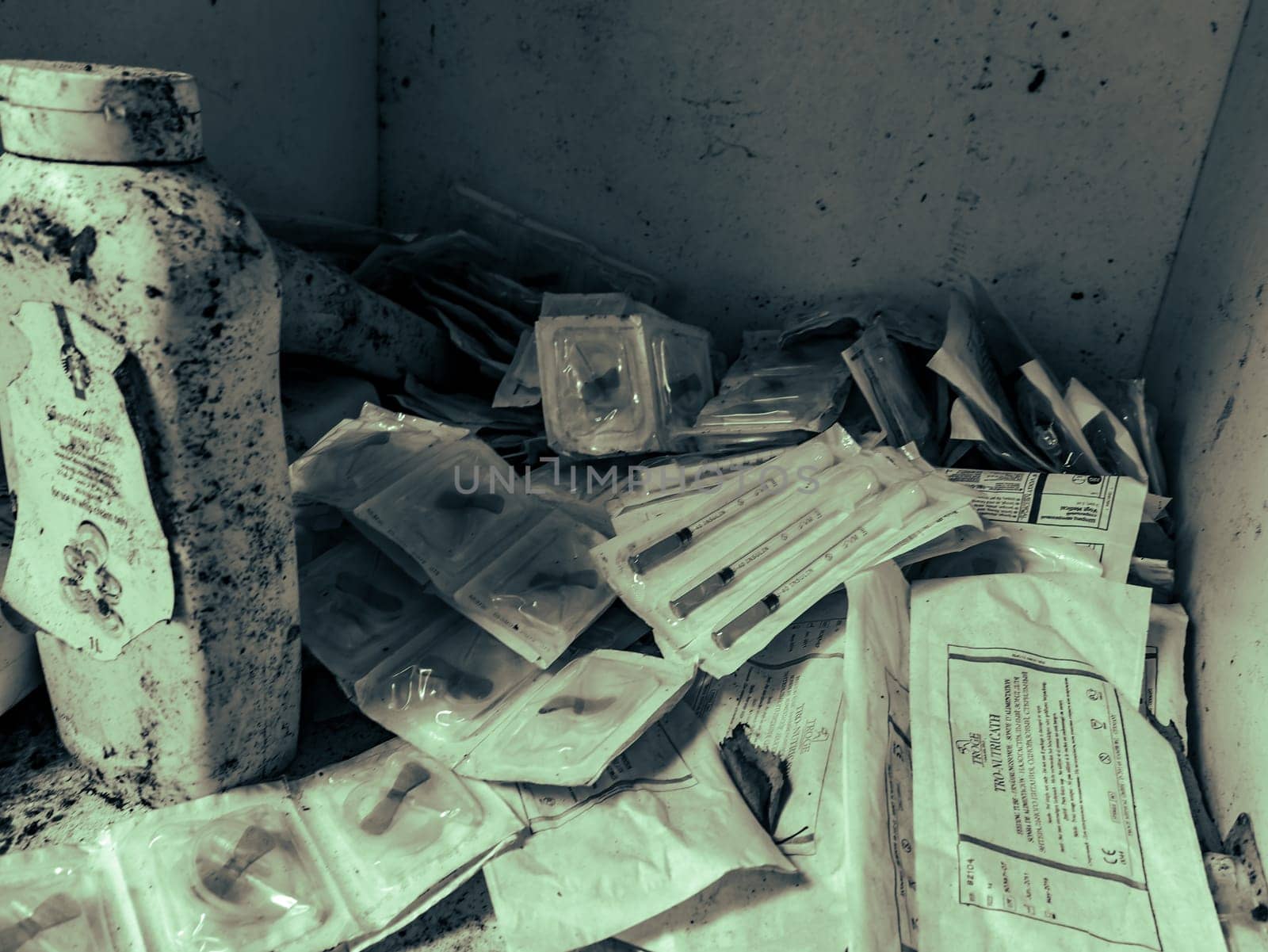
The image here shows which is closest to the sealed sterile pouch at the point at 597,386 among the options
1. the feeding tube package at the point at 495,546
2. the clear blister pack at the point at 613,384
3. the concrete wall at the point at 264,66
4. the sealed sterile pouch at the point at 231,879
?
the clear blister pack at the point at 613,384

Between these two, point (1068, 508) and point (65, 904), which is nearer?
point (65, 904)

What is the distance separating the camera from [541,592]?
0.95 m

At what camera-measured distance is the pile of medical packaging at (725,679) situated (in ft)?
2.33

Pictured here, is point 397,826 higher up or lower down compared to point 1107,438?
lower down

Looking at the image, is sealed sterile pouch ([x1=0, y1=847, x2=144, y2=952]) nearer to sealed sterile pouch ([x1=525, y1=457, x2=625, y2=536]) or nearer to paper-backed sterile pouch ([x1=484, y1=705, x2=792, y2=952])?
paper-backed sterile pouch ([x1=484, y1=705, x2=792, y2=952])

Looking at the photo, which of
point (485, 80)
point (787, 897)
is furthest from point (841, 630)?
point (485, 80)

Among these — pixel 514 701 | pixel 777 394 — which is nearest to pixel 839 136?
pixel 777 394

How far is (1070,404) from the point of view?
1181 millimetres

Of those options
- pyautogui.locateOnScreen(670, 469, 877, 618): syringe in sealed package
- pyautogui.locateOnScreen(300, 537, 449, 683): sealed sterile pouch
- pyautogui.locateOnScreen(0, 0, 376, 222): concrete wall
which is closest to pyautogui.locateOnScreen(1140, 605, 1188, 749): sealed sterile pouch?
pyautogui.locateOnScreen(670, 469, 877, 618): syringe in sealed package

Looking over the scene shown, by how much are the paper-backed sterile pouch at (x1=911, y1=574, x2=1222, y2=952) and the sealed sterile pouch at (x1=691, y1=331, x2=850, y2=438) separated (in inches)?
11.3

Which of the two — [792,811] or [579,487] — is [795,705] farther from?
[579,487]

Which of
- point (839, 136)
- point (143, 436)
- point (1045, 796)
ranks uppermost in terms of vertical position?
point (839, 136)

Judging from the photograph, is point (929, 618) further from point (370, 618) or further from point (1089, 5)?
point (1089, 5)

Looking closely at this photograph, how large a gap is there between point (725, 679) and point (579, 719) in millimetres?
165
